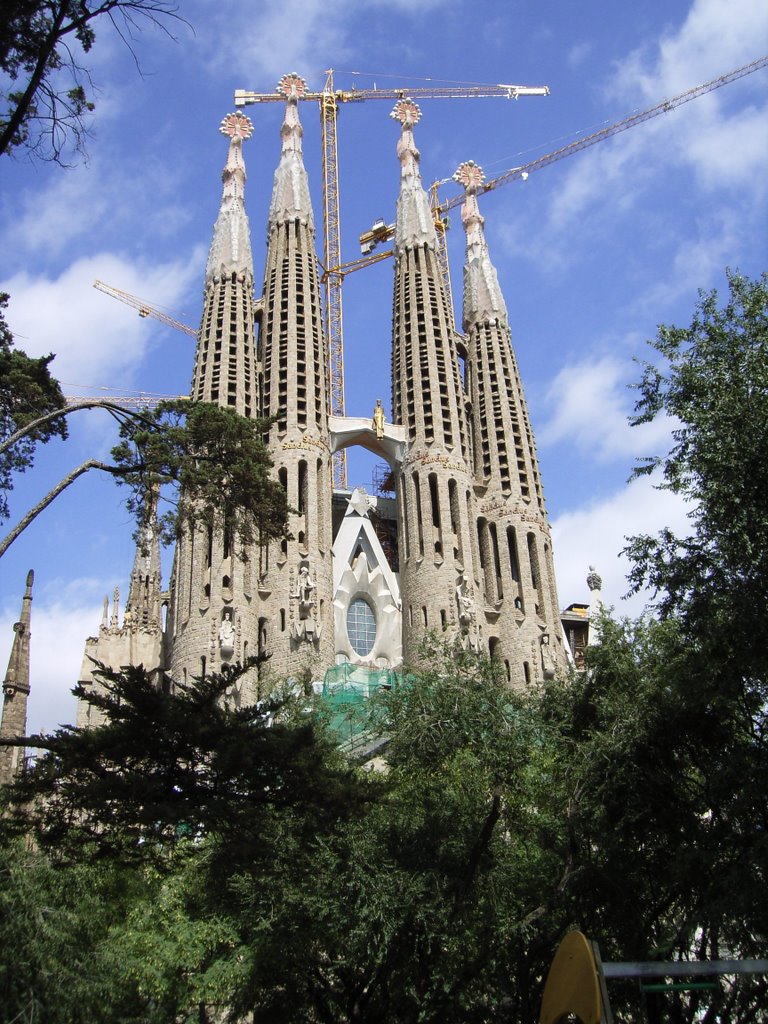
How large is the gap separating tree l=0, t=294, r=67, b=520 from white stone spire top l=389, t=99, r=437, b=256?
31700mm

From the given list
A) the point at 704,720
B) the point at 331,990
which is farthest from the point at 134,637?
the point at 704,720

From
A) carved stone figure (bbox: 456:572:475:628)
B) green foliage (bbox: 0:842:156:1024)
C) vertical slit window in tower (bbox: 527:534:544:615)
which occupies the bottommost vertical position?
green foliage (bbox: 0:842:156:1024)

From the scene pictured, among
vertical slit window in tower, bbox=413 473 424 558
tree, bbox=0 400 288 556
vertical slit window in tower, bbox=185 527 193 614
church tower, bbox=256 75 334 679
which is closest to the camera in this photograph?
tree, bbox=0 400 288 556

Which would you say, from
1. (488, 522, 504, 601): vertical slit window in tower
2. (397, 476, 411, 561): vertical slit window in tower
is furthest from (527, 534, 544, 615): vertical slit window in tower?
(397, 476, 411, 561): vertical slit window in tower

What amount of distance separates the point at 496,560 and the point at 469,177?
19052 millimetres

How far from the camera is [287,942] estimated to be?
13.3m

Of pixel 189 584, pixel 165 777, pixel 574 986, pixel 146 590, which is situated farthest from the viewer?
pixel 146 590

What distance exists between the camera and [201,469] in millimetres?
13359

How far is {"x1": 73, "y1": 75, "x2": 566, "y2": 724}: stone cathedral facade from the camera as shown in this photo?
113 feet

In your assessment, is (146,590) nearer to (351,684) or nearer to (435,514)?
(435,514)

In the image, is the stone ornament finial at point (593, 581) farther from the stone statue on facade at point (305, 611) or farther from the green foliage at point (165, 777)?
the green foliage at point (165, 777)

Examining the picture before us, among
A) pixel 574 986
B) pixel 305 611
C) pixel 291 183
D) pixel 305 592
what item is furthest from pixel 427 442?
pixel 574 986

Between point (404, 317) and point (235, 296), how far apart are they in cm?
650

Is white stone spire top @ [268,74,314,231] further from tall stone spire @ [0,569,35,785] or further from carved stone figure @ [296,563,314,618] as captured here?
tall stone spire @ [0,569,35,785]
